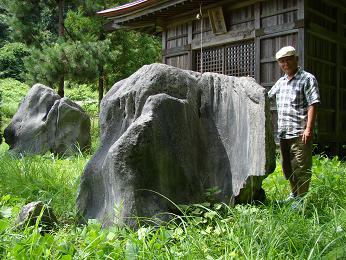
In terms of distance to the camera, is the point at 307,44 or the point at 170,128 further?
the point at 307,44

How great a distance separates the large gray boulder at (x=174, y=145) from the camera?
3.39m

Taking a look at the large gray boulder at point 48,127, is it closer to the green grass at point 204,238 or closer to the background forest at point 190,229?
the background forest at point 190,229

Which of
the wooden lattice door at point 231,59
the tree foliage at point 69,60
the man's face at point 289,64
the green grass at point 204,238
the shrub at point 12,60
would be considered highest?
the shrub at point 12,60

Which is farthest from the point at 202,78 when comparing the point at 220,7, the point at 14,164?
the point at 220,7

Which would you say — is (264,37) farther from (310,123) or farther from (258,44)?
(310,123)

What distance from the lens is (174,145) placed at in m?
3.64

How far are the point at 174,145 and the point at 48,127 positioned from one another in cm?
597

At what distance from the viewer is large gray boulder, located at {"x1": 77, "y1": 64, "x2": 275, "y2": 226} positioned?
339 centimetres

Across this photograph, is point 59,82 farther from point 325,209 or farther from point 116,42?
point 325,209

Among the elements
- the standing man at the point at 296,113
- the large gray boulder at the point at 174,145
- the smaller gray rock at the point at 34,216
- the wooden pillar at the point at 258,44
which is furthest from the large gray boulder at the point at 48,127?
the standing man at the point at 296,113

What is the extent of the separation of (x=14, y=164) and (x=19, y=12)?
31.8 feet

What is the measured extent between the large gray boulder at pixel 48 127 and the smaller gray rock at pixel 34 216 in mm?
5291

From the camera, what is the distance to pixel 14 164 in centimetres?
565

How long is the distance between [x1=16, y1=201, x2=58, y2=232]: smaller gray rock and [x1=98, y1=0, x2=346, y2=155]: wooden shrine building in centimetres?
582
